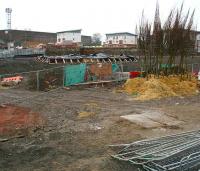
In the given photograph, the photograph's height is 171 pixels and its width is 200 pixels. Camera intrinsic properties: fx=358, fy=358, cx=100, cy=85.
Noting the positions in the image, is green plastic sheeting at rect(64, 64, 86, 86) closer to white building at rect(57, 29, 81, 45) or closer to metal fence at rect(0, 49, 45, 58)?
metal fence at rect(0, 49, 45, 58)

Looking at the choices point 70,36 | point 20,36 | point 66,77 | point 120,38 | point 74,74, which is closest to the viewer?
point 66,77

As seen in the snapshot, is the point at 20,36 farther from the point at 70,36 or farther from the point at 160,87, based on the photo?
the point at 160,87

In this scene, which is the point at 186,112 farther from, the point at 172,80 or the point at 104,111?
the point at 172,80

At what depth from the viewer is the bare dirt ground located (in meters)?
6.77

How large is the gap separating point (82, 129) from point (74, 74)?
33.6 feet

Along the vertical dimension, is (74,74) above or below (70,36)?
below

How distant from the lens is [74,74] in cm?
1938

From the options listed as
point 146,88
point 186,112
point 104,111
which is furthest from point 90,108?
point 146,88

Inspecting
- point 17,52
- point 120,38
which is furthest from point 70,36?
point 17,52

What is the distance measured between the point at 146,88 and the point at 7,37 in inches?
2741

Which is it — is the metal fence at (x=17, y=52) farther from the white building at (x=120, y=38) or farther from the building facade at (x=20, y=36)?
the white building at (x=120, y=38)

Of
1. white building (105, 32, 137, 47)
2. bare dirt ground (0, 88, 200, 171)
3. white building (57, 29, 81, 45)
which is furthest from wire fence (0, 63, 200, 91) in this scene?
white building (105, 32, 137, 47)

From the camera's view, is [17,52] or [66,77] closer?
[66,77]

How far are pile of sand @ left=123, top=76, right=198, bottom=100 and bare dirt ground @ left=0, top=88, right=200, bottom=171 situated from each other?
2.53 feet
